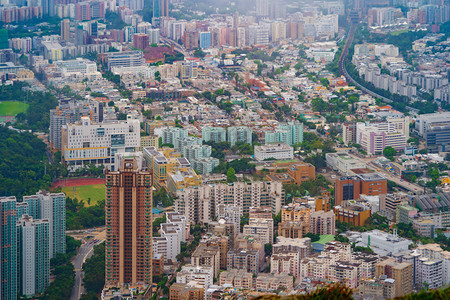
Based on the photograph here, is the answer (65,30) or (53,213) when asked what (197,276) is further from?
(65,30)

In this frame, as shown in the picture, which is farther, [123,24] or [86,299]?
[123,24]

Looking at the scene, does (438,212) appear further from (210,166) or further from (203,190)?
(210,166)

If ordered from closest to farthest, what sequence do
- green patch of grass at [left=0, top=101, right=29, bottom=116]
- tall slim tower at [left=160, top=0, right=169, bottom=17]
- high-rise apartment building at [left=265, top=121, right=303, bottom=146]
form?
high-rise apartment building at [left=265, top=121, right=303, bottom=146] → green patch of grass at [left=0, top=101, right=29, bottom=116] → tall slim tower at [left=160, top=0, right=169, bottom=17]

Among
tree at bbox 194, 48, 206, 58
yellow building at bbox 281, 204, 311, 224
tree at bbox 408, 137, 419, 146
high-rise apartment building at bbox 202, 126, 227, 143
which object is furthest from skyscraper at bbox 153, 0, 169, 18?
yellow building at bbox 281, 204, 311, 224

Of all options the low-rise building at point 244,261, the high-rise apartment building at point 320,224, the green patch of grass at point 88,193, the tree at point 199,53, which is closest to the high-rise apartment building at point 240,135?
the green patch of grass at point 88,193

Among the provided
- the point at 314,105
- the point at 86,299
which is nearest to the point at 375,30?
the point at 314,105

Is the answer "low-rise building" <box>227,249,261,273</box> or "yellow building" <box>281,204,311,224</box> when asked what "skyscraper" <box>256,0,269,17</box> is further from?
"low-rise building" <box>227,249,261,273</box>

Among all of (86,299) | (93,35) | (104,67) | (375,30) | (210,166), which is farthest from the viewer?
(375,30)
